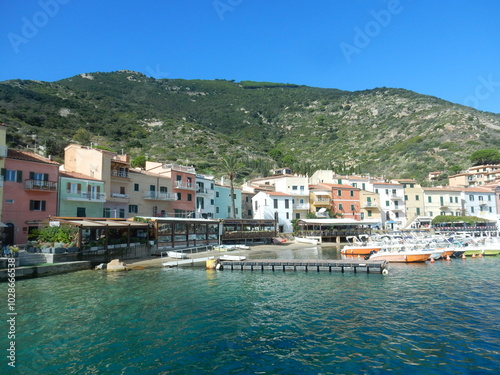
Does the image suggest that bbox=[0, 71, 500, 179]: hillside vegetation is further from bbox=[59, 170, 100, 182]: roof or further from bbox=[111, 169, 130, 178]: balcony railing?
bbox=[59, 170, 100, 182]: roof

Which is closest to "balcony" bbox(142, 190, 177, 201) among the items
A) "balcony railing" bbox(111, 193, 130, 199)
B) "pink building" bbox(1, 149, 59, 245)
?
"balcony railing" bbox(111, 193, 130, 199)

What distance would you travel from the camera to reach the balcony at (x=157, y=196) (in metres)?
44.8

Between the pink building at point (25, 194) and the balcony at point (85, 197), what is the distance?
185 cm

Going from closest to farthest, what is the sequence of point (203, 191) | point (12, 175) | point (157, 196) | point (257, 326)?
point (257, 326) < point (12, 175) < point (157, 196) < point (203, 191)

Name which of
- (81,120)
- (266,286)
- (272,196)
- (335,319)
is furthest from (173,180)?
(81,120)

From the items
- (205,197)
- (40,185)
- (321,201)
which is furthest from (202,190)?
(40,185)

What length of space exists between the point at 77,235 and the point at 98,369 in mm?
21815

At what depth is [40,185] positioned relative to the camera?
Answer: 109 feet

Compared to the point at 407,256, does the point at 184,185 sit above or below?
above

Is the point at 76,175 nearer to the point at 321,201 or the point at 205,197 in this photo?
the point at 205,197

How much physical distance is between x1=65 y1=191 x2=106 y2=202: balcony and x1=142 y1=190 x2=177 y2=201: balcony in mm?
6305

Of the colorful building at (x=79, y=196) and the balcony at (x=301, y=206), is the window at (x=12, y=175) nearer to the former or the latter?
the colorful building at (x=79, y=196)

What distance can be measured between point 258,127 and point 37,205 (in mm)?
133772

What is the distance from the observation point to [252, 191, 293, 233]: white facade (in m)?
59.8
